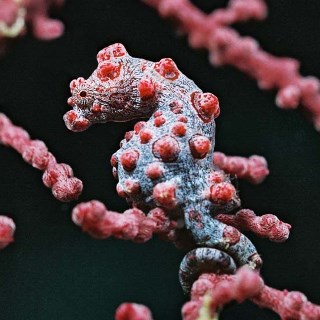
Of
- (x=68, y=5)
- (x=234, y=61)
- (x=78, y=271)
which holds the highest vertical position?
(x=68, y=5)

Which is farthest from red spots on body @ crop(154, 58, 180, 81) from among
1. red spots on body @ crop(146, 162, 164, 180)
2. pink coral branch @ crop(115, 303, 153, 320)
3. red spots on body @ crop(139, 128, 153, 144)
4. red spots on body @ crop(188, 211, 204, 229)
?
pink coral branch @ crop(115, 303, 153, 320)

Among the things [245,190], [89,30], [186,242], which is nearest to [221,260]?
[186,242]

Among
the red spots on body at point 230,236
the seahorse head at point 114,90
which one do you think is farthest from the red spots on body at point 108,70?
the red spots on body at point 230,236

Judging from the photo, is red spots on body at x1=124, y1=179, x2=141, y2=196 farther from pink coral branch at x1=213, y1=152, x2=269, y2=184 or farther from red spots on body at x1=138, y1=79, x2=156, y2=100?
pink coral branch at x1=213, y1=152, x2=269, y2=184

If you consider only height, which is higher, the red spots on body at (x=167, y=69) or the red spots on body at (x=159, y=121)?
the red spots on body at (x=167, y=69)

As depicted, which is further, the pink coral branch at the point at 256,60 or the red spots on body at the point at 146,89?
the red spots on body at the point at 146,89

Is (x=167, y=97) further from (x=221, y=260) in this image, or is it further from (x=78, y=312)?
(x=78, y=312)

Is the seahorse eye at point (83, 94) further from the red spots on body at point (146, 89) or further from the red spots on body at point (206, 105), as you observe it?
the red spots on body at point (206, 105)
